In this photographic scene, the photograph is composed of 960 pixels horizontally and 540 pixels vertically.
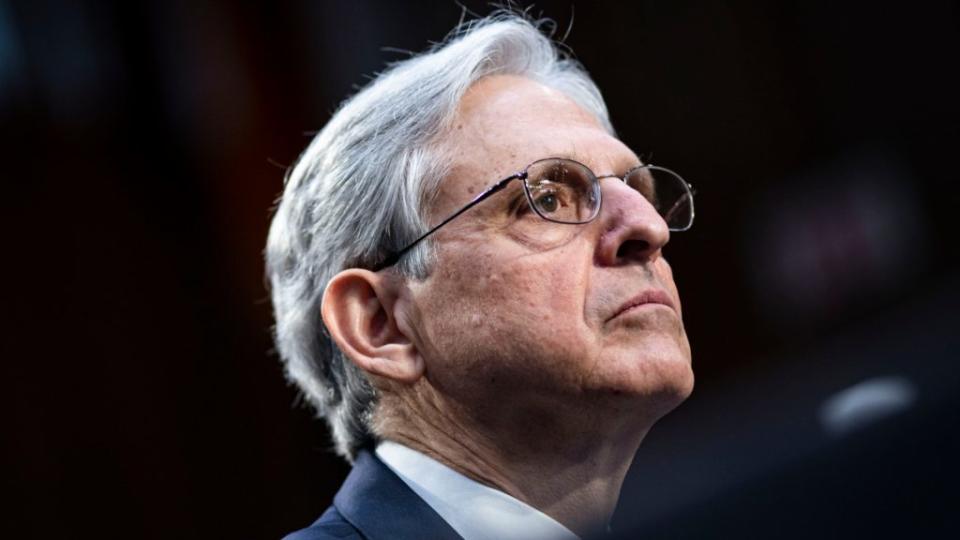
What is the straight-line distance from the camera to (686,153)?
3912 mm

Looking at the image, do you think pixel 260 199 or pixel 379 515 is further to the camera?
pixel 260 199

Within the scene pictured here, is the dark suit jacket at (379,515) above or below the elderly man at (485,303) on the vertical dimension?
below

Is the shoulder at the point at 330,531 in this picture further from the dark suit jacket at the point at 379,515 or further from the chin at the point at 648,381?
the chin at the point at 648,381

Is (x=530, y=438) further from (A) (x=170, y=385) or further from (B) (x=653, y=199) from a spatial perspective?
(A) (x=170, y=385)

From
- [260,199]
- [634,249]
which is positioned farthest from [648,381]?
[260,199]

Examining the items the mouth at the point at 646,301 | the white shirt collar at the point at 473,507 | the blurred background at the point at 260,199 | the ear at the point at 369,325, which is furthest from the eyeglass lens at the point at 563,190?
the blurred background at the point at 260,199

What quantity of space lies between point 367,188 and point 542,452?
0.55 metres

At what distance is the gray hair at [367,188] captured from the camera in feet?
5.83

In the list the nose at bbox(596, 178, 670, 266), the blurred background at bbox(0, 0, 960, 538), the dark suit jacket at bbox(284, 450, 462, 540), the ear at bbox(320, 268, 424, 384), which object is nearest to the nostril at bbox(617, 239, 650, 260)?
the nose at bbox(596, 178, 670, 266)

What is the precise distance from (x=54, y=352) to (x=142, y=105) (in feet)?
3.27

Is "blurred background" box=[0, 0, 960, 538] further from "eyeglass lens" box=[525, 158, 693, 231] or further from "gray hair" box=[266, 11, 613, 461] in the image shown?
"eyeglass lens" box=[525, 158, 693, 231]

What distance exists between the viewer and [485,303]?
1.61m

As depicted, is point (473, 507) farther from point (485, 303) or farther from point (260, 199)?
point (260, 199)

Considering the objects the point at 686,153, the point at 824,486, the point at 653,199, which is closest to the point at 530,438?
the point at 653,199
